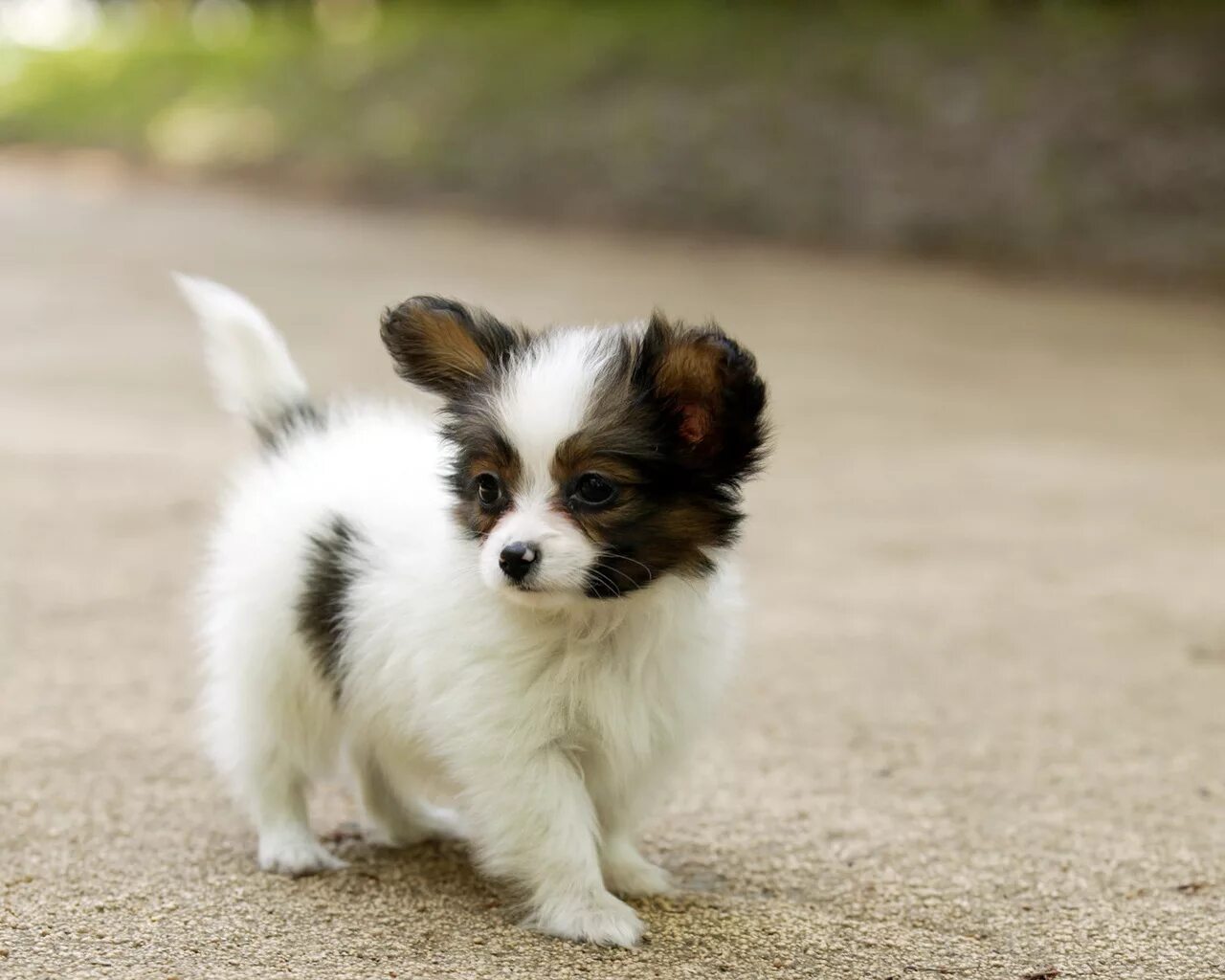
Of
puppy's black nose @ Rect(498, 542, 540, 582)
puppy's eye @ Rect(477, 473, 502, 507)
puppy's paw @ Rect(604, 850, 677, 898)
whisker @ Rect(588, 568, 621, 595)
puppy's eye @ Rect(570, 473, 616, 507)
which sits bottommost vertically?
puppy's paw @ Rect(604, 850, 677, 898)

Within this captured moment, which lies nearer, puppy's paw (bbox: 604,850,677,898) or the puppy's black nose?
the puppy's black nose

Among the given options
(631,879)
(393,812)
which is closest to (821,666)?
(393,812)

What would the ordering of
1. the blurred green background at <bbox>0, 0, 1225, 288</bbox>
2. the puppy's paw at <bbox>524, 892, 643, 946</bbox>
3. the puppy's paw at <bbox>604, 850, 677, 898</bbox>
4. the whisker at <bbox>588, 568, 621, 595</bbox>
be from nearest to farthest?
the whisker at <bbox>588, 568, 621, 595</bbox>, the puppy's paw at <bbox>524, 892, 643, 946</bbox>, the puppy's paw at <bbox>604, 850, 677, 898</bbox>, the blurred green background at <bbox>0, 0, 1225, 288</bbox>

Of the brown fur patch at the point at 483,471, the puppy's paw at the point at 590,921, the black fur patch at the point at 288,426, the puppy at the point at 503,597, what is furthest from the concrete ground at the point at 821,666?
the black fur patch at the point at 288,426

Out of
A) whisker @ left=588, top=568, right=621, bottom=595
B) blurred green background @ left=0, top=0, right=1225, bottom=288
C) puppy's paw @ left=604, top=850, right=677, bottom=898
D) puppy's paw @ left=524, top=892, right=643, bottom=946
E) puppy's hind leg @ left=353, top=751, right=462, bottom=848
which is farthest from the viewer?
blurred green background @ left=0, top=0, right=1225, bottom=288

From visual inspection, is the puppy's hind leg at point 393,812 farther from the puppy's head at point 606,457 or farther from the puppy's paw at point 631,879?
the puppy's head at point 606,457

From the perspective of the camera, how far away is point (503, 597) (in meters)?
3.43

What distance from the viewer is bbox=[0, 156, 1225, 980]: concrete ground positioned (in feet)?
11.6

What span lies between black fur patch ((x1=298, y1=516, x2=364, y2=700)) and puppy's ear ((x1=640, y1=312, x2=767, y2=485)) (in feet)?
3.19

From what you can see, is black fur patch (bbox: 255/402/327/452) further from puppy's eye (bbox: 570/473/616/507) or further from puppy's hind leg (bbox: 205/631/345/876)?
puppy's eye (bbox: 570/473/616/507)

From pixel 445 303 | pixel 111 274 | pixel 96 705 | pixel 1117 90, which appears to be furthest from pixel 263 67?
pixel 445 303

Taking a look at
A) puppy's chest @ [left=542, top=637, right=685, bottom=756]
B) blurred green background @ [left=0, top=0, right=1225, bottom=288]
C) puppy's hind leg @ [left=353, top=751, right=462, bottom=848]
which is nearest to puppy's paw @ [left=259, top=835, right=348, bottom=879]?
puppy's hind leg @ [left=353, top=751, right=462, bottom=848]

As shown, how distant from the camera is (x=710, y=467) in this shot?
3389mm

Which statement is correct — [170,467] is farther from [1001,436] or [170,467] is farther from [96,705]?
[1001,436]
